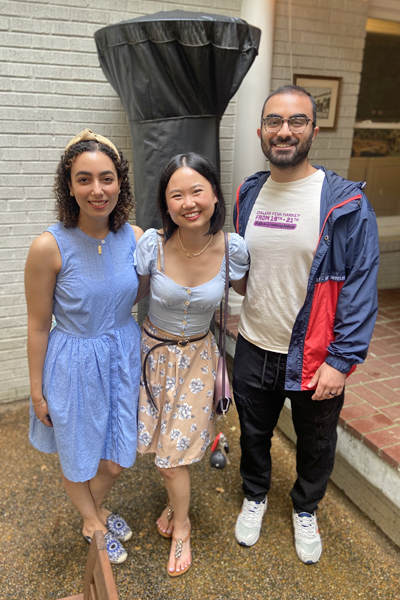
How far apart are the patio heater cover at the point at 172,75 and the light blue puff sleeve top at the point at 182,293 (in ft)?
3.32

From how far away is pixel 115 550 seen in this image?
87.2 inches

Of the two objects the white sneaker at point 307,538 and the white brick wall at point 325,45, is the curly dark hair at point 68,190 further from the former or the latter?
the white brick wall at point 325,45

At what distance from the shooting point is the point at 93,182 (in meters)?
1.69

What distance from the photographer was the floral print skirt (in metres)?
1.96

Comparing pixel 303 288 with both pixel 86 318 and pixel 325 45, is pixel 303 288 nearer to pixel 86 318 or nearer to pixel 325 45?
pixel 86 318

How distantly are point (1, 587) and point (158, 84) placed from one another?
2729 millimetres

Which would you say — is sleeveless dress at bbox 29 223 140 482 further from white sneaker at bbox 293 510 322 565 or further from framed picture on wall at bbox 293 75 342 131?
framed picture on wall at bbox 293 75 342 131

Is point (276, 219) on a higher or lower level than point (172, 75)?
lower

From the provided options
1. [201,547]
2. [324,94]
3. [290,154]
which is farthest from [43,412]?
[324,94]

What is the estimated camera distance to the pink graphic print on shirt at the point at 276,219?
6.12 ft

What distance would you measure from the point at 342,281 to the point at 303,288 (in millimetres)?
161

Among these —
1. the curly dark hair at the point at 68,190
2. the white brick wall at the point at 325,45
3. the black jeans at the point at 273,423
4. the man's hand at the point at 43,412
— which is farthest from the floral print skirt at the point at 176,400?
the white brick wall at the point at 325,45

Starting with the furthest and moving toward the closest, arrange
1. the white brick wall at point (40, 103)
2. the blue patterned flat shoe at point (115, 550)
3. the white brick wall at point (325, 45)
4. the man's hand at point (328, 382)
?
the white brick wall at point (325, 45), the white brick wall at point (40, 103), the blue patterned flat shoe at point (115, 550), the man's hand at point (328, 382)

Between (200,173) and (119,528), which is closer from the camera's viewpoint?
(200,173)
